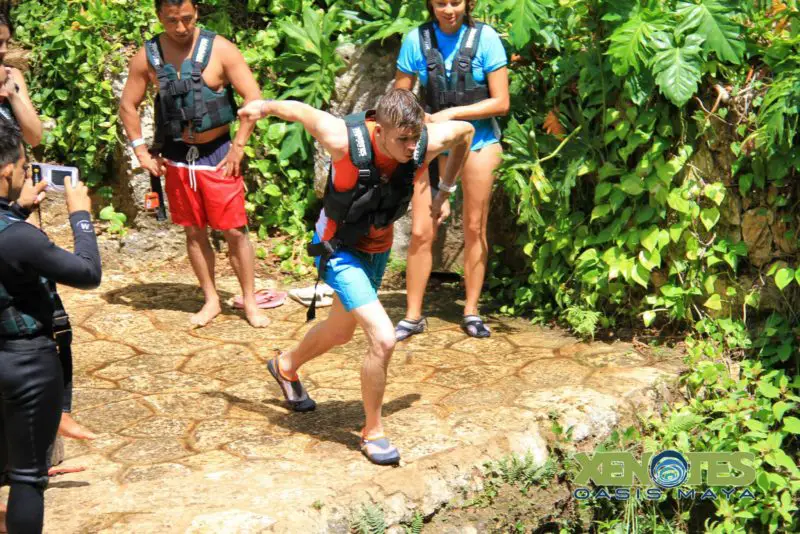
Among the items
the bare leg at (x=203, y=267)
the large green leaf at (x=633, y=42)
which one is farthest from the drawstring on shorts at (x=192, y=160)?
the large green leaf at (x=633, y=42)

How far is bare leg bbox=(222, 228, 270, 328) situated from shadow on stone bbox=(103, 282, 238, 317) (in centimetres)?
23

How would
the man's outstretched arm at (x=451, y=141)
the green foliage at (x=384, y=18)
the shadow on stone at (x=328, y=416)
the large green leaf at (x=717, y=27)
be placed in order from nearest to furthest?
the man's outstretched arm at (x=451, y=141) → the shadow on stone at (x=328, y=416) → the large green leaf at (x=717, y=27) → the green foliage at (x=384, y=18)

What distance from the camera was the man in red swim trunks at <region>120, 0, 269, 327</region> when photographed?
257 inches

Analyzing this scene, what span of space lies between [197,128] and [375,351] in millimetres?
2562

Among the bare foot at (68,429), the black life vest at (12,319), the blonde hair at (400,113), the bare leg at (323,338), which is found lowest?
the bare foot at (68,429)

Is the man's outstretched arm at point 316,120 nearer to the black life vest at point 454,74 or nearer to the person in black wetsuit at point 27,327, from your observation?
the person in black wetsuit at point 27,327

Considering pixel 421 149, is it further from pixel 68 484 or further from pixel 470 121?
pixel 68 484

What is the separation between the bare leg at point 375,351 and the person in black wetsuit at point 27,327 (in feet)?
4.32

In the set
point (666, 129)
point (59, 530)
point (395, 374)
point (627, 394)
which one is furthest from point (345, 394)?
point (666, 129)

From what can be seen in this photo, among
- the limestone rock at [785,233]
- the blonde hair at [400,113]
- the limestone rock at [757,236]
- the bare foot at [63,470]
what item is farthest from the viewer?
the limestone rock at [757,236]

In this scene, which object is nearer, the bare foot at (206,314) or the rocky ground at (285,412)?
the rocky ground at (285,412)

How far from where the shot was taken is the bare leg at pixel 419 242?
6.31 metres

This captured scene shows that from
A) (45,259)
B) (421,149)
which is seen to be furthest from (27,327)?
(421,149)

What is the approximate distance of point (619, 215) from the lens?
6.55 metres
